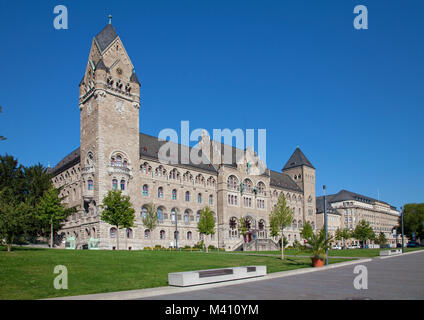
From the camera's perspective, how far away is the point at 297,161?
9700 cm

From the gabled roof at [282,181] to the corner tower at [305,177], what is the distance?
5.03 ft

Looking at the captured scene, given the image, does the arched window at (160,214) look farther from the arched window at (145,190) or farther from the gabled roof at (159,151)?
the gabled roof at (159,151)

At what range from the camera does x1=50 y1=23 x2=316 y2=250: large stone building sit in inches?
2047

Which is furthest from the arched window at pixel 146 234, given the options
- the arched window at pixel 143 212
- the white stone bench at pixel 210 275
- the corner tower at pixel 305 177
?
the corner tower at pixel 305 177

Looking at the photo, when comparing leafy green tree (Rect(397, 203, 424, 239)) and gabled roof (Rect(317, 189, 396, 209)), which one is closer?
leafy green tree (Rect(397, 203, 424, 239))

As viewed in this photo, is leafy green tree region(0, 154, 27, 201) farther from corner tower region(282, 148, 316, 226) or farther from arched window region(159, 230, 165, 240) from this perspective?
corner tower region(282, 148, 316, 226)

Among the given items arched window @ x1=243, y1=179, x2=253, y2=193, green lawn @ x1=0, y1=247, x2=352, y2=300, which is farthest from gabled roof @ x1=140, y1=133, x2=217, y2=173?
green lawn @ x1=0, y1=247, x2=352, y2=300

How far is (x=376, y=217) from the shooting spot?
14288cm

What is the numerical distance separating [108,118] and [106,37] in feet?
41.8

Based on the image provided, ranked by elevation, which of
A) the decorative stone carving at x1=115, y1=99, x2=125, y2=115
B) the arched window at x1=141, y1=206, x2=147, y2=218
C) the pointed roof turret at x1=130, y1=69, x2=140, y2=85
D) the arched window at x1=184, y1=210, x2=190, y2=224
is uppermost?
the pointed roof turret at x1=130, y1=69, x2=140, y2=85

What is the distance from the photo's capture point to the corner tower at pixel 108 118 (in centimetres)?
5159

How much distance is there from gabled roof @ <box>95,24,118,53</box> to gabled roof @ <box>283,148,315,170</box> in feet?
182
